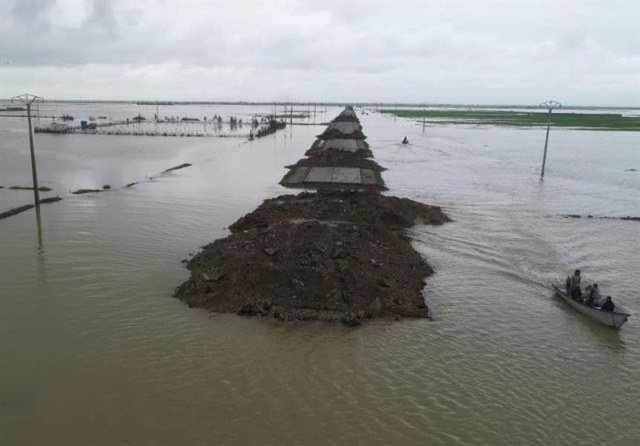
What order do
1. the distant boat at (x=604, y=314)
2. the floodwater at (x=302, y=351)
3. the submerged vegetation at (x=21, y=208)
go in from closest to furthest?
1. the floodwater at (x=302, y=351)
2. the distant boat at (x=604, y=314)
3. the submerged vegetation at (x=21, y=208)

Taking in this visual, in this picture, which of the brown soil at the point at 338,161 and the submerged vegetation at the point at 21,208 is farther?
the brown soil at the point at 338,161

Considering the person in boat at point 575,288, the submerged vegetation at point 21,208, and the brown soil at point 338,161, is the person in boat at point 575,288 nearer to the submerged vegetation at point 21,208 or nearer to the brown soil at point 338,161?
the submerged vegetation at point 21,208

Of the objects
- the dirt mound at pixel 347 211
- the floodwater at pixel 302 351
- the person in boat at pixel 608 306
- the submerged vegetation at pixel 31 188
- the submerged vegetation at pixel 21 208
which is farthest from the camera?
the submerged vegetation at pixel 31 188

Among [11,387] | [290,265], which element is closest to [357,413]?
[290,265]

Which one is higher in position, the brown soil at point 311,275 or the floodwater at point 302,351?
the brown soil at point 311,275

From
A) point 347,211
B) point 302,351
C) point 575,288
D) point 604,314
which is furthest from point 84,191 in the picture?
point 604,314

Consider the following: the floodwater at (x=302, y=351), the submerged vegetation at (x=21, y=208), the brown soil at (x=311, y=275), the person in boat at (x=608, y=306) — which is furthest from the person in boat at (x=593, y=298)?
the submerged vegetation at (x=21, y=208)

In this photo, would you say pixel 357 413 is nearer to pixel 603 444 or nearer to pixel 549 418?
pixel 549 418

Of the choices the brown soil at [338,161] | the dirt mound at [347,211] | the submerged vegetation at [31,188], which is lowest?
the submerged vegetation at [31,188]
